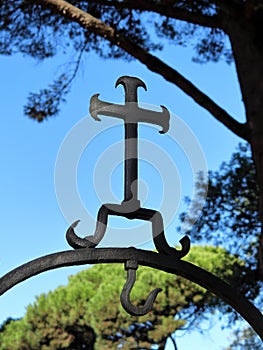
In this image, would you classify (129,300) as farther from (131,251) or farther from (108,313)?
(108,313)

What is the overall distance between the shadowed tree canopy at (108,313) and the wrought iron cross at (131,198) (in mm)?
7578

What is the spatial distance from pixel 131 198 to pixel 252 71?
1.26 meters

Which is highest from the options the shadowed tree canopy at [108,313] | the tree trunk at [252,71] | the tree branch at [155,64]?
the shadowed tree canopy at [108,313]

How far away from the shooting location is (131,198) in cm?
140

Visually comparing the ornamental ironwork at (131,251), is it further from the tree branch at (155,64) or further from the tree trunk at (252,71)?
the tree branch at (155,64)

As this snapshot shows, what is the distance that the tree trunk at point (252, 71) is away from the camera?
2.46 m

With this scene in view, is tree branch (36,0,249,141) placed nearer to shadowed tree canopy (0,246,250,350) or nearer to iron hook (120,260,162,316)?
iron hook (120,260,162,316)

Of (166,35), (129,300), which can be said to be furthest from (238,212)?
(129,300)

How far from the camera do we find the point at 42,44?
Answer: 17.1 ft

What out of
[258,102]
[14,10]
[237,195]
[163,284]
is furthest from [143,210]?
[163,284]

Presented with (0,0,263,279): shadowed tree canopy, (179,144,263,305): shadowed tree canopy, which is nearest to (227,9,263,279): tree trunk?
(0,0,263,279): shadowed tree canopy

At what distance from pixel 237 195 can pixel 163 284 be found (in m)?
4.73

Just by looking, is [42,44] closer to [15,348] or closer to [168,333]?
[168,333]

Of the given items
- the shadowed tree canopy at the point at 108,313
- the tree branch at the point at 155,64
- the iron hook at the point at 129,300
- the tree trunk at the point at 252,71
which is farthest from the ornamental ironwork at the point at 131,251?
the shadowed tree canopy at the point at 108,313
